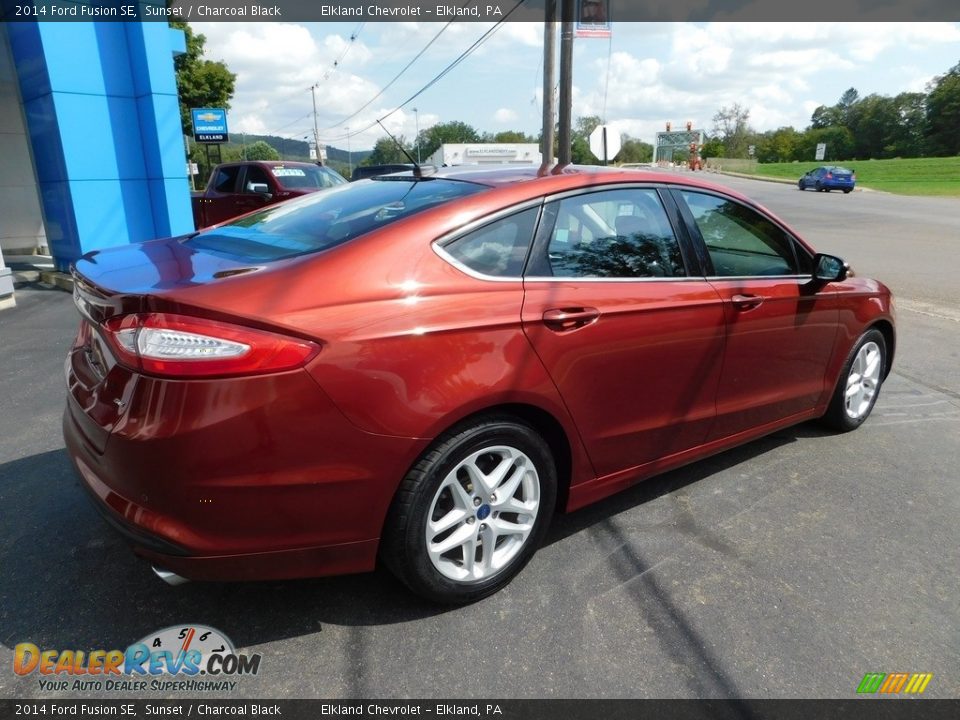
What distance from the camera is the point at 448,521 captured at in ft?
7.75

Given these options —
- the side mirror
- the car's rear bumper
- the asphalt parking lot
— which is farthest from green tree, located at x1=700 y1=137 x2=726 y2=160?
the car's rear bumper

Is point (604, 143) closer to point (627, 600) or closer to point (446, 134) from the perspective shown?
point (627, 600)

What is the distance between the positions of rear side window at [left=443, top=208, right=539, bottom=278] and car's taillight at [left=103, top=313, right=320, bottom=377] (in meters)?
0.72

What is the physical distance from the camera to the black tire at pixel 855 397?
4004mm

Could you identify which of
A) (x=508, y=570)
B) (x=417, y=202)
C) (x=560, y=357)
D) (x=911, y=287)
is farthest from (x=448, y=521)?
(x=911, y=287)

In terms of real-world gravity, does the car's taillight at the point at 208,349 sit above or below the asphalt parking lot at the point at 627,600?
above

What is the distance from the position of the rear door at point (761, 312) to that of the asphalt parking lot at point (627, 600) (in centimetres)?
45

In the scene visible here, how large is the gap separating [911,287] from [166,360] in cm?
1067

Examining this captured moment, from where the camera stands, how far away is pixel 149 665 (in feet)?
7.20

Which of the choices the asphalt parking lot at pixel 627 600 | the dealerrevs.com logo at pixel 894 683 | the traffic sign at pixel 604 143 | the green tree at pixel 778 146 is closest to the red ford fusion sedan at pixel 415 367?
the asphalt parking lot at pixel 627 600

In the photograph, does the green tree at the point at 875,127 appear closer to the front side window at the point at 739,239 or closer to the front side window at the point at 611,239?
the front side window at the point at 739,239

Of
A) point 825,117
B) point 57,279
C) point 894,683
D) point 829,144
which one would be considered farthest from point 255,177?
point 825,117

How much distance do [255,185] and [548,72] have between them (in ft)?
21.5
